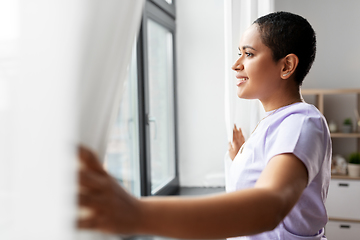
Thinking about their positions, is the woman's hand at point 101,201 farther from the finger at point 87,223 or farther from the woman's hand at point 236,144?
the woman's hand at point 236,144

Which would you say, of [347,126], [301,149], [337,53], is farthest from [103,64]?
[337,53]

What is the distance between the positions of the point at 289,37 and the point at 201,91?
5.74 feet

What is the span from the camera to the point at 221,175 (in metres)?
2.64

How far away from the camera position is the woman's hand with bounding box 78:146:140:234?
0.38 metres

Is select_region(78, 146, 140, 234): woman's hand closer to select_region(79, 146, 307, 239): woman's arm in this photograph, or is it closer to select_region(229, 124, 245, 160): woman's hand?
select_region(79, 146, 307, 239): woman's arm

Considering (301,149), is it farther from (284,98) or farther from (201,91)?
(201,91)

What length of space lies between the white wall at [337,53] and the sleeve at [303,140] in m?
2.59

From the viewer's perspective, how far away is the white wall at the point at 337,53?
119 inches

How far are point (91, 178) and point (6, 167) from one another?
0.31 ft

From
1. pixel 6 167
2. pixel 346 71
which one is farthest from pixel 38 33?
pixel 346 71

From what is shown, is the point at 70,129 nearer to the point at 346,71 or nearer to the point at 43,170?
the point at 43,170

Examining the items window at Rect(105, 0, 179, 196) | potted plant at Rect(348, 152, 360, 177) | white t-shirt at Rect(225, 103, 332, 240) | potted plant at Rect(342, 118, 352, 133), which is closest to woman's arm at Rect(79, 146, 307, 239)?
white t-shirt at Rect(225, 103, 332, 240)

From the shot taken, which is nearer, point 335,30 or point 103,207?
point 103,207

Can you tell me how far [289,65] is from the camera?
0.87m
